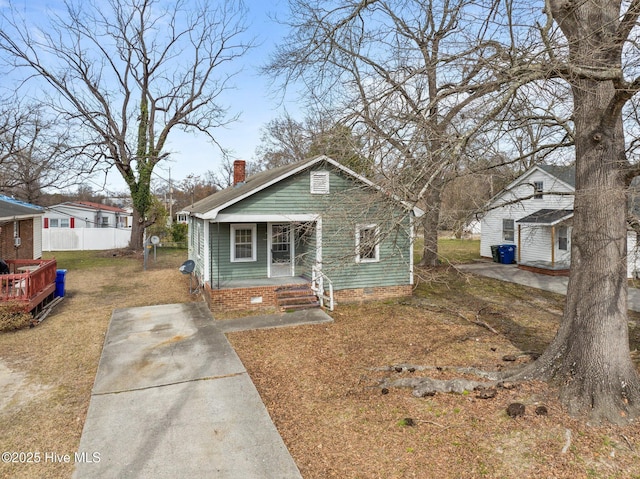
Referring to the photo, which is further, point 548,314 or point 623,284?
point 548,314

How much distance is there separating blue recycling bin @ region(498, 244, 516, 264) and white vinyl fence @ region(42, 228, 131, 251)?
1033 inches

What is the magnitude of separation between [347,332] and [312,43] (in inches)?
235

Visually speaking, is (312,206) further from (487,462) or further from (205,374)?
(487,462)

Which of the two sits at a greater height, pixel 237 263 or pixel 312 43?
pixel 312 43

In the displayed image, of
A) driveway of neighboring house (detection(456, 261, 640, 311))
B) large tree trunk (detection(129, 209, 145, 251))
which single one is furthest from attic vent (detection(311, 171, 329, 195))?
large tree trunk (detection(129, 209, 145, 251))

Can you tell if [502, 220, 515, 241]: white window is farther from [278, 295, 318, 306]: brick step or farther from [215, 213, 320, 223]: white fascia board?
[278, 295, 318, 306]: brick step

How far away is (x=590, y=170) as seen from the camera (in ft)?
16.9

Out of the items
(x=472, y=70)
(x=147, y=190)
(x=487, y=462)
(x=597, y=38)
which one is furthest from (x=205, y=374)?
(x=147, y=190)

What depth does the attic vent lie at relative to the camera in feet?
38.4

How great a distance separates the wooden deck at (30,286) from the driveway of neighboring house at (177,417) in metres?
2.86

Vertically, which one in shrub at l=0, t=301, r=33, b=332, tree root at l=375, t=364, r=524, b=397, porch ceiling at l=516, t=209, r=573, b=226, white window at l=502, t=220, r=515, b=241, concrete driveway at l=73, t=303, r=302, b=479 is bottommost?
concrete driveway at l=73, t=303, r=302, b=479

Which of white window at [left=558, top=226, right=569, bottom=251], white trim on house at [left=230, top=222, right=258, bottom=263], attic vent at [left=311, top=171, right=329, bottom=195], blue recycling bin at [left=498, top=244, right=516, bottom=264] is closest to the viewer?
attic vent at [left=311, top=171, right=329, bottom=195]

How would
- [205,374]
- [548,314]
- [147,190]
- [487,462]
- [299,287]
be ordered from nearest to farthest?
1. [487,462]
2. [205,374]
3. [548,314]
4. [299,287]
5. [147,190]

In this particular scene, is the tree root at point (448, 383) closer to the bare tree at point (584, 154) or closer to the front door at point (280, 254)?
the bare tree at point (584, 154)
